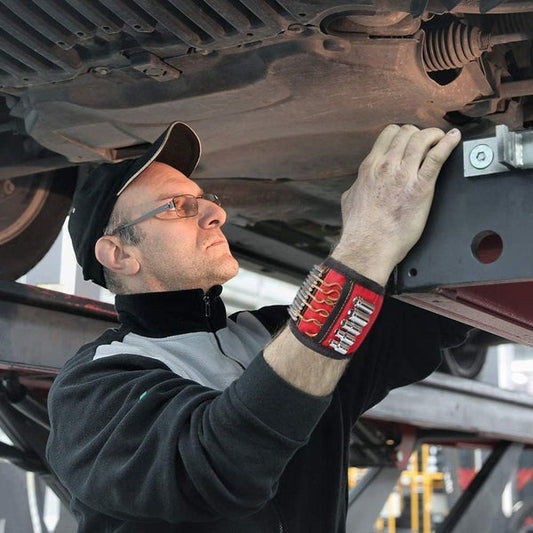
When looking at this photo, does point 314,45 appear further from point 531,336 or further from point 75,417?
point 75,417

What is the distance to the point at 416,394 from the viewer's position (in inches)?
147

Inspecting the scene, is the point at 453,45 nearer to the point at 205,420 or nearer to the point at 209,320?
the point at 209,320

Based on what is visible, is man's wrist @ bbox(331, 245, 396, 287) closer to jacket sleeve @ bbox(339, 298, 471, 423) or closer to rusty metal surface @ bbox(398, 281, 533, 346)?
rusty metal surface @ bbox(398, 281, 533, 346)

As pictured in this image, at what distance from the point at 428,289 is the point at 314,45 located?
62 cm

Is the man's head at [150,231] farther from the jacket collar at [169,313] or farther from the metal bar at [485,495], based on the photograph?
the metal bar at [485,495]

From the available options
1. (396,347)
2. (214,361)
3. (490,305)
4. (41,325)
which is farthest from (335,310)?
(41,325)

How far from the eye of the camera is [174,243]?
2008 millimetres

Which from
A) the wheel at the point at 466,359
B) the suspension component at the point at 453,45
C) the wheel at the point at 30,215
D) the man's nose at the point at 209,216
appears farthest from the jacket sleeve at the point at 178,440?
the wheel at the point at 466,359

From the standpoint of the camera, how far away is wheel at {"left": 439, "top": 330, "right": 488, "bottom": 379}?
402 centimetres

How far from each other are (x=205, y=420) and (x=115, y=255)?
0.66 m

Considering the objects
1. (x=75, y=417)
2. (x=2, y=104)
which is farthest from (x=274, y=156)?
(x=75, y=417)

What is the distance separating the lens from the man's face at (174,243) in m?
1.99

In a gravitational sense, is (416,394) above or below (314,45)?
below

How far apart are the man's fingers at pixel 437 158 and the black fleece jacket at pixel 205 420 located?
35 centimetres
